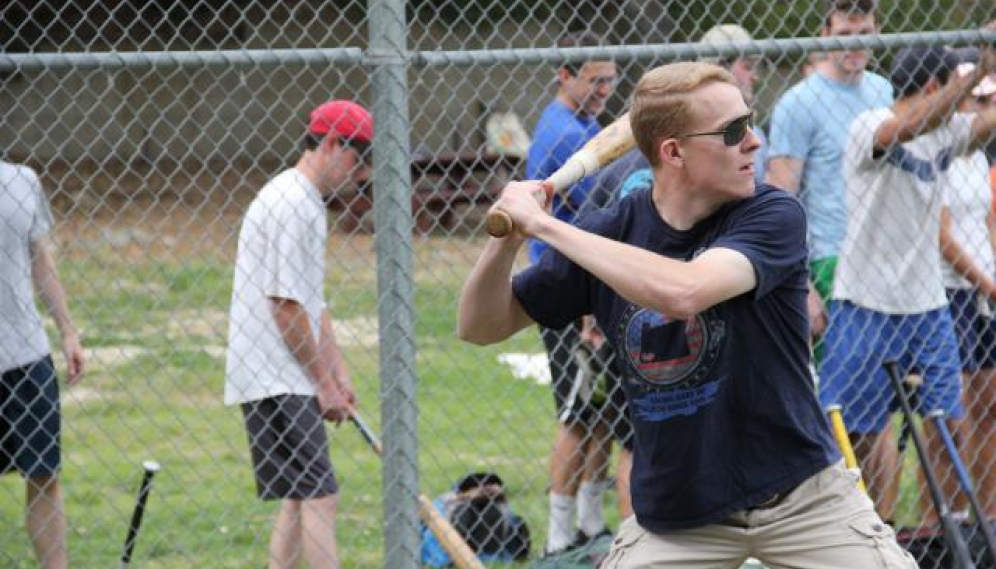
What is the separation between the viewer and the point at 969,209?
20.2ft

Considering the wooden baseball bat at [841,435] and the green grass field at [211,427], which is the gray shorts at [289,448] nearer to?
the green grass field at [211,427]

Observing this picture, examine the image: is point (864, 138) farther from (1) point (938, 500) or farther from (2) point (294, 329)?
(2) point (294, 329)

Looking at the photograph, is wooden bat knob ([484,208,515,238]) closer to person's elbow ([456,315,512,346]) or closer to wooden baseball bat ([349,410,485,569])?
person's elbow ([456,315,512,346])

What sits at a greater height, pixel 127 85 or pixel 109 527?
pixel 127 85

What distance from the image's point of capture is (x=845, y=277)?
571 centimetres

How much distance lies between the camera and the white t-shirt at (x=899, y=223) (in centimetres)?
557

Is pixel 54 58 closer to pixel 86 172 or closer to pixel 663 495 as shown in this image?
pixel 663 495

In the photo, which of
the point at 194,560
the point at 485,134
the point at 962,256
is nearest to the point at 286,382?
the point at 194,560

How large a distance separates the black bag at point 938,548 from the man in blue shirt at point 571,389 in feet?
3.83

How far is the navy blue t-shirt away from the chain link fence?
1.11 m

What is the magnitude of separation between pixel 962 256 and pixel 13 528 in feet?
12.5

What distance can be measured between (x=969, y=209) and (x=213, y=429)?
3.90 meters

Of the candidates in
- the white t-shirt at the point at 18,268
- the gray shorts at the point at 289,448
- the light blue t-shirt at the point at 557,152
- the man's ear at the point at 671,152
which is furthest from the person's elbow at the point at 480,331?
the white t-shirt at the point at 18,268

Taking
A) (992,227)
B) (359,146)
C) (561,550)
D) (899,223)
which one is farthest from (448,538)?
(992,227)
